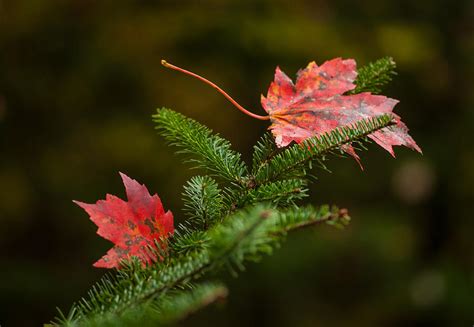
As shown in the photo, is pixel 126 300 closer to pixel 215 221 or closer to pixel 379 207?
pixel 215 221

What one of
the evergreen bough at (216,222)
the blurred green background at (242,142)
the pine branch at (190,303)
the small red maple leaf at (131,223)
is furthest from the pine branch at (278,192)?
the blurred green background at (242,142)

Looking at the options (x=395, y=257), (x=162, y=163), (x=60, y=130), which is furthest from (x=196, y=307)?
(x=395, y=257)

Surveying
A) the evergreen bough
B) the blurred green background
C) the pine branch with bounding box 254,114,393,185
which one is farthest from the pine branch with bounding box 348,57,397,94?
the blurred green background

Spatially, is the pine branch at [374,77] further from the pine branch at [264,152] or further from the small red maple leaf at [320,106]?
the pine branch at [264,152]

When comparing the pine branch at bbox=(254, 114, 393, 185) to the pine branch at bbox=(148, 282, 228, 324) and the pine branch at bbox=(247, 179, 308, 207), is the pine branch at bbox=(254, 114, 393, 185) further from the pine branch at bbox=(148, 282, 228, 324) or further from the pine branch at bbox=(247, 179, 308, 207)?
the pine branch at bbox=(148, 282, 228, 324)

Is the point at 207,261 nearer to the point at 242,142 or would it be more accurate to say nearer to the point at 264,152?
the point at 264,152

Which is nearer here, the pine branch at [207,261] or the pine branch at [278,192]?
the pine branch at [207,261]

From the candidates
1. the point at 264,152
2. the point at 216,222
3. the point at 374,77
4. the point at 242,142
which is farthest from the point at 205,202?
the point at 242,142
